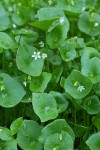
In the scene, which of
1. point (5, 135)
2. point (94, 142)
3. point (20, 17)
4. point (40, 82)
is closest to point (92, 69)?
point (40, 82)

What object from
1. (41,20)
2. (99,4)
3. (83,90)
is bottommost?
(99,4)

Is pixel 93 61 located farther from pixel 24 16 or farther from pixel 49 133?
pixel 24 16

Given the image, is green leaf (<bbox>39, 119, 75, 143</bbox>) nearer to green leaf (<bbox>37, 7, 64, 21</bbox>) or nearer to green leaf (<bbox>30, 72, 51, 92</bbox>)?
green leaf (<bbox>30, 72, 51, 92</bbox>)

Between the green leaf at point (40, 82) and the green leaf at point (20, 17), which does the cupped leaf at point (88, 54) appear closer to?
the green leaf at point (40, 82)

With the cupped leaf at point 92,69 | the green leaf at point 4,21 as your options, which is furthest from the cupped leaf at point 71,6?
the cupped leaf at point 92,69

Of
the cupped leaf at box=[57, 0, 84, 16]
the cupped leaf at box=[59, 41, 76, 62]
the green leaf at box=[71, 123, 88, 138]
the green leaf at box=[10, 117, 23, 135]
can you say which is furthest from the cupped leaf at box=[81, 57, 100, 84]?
the cupped leaf at box=[57, 0, 84, 16]

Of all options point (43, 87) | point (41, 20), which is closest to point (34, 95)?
point (43, 87)
